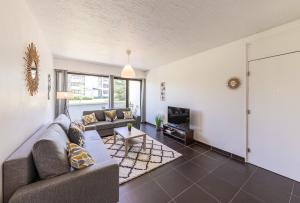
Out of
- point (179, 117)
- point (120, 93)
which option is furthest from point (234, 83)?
point (120, 93)

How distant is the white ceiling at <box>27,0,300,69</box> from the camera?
1743 mm

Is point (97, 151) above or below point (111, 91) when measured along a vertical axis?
below

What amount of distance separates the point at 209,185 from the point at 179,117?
2.12 meters

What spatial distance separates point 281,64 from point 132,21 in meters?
2.59

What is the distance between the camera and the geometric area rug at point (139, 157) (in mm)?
2325

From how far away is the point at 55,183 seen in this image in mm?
1263

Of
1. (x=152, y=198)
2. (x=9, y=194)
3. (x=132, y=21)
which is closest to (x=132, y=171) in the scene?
(x=152, y=198)

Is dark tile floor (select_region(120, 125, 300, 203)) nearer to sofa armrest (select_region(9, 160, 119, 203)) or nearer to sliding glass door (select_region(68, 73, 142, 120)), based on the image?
sofa armrest (select_region(9, 160, 119, 203))

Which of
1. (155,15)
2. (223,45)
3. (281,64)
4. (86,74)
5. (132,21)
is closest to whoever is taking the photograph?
(155,15)

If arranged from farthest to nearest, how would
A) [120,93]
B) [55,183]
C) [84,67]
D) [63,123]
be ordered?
[120,93] → [84,67] → [63,123] → [55,183]

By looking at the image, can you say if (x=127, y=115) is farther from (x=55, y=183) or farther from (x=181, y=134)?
(x=55, y=183)

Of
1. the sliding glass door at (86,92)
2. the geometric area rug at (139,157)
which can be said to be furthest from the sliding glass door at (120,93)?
the geometric area rug at (139,157)

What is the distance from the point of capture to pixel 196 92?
3.72 metres

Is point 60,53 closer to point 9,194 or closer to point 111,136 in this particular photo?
point 111,136
